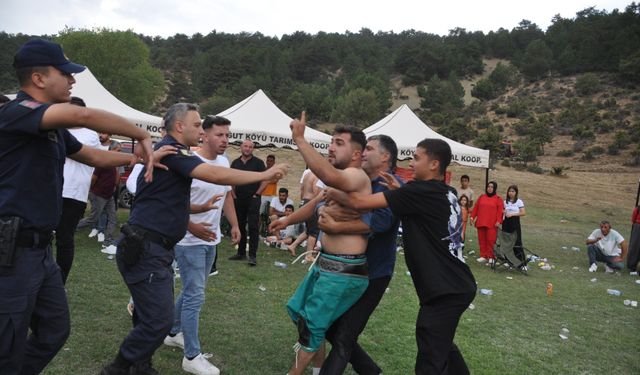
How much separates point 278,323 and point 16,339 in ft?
11.1

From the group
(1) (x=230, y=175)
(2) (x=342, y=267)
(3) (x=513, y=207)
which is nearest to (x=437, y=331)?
(2) (x=342, y=267)

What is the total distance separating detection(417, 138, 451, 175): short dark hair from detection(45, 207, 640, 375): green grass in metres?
2.15

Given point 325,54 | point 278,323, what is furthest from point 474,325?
point 325,54

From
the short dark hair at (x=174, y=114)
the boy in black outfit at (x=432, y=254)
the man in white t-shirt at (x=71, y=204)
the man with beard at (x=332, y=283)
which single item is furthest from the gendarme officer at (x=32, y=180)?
the man in white t-shirt at (x=71, y=204)

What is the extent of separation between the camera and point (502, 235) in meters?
11.6

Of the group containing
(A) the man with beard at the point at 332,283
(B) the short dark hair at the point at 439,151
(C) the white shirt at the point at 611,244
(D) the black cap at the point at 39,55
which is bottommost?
(C) the white shirt at the point at 611,244

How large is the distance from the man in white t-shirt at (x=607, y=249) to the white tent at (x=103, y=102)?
36.6 feet

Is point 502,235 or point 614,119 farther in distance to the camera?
point 614,119

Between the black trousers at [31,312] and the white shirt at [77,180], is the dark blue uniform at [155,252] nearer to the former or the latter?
A: the black trousers at [31,312]

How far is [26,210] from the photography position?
2.67 meters

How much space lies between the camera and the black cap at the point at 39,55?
267 cm

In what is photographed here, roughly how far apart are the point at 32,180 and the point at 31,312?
72 cm

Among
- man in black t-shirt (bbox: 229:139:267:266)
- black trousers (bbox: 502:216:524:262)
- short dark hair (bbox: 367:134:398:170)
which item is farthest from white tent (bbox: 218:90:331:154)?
short dark hair (bbox: 367:134:398:170)

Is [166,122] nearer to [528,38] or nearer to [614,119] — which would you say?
[614,119]
